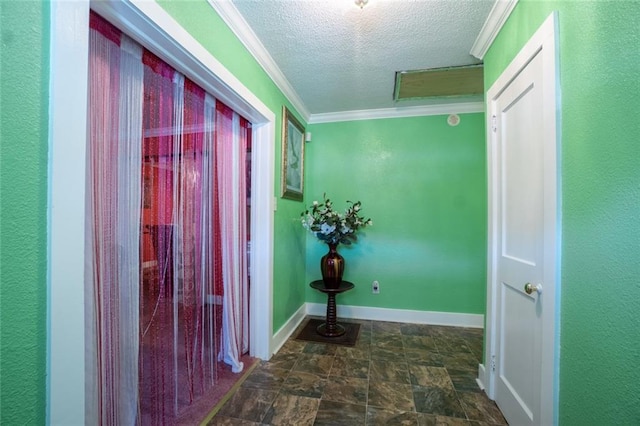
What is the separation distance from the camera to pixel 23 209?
2.17 feet

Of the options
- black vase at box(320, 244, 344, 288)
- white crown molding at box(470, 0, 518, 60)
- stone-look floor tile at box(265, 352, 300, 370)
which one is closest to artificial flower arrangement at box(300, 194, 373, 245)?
black vase at box(320, 244, 344, 288)

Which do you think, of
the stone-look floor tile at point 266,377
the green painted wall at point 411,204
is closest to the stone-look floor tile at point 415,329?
the green painted wall at point 411,204

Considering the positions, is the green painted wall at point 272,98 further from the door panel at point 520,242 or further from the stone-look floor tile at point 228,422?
the door panel at point 520,242

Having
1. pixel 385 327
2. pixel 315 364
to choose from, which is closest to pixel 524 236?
pixel 315 364

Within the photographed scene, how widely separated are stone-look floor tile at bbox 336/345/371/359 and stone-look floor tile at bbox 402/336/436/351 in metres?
0.38

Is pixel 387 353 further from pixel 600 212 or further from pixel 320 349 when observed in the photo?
pixel 600 212

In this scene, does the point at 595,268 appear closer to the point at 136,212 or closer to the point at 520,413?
the point at 520,413

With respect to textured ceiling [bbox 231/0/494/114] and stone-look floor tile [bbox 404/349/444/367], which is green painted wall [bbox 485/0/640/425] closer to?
textured ceiling [bbox 231/0/494/114]

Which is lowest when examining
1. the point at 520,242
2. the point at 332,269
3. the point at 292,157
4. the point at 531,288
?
the point at 332,269

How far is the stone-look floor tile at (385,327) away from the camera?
265 cm

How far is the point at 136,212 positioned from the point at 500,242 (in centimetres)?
201

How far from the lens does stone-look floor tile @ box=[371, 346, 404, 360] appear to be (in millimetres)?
2150

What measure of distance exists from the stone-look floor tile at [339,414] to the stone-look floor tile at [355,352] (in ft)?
1.86

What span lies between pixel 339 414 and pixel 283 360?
712 mm
